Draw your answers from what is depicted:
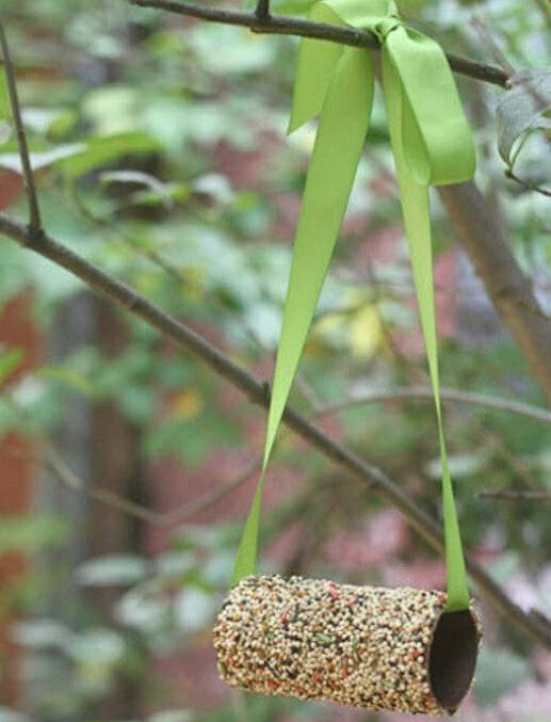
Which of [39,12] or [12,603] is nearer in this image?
[39,12]

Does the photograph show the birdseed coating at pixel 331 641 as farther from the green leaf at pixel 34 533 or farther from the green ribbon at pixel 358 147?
the green leaf at pixel 34 533

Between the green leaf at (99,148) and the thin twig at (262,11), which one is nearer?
the thin twig at (262,11)

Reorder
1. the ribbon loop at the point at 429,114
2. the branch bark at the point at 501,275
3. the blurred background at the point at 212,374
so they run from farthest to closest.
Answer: the blurred background at the point at 212,374
the branch bark at the point at 501,275
the ribbon loop at the point at 429,114

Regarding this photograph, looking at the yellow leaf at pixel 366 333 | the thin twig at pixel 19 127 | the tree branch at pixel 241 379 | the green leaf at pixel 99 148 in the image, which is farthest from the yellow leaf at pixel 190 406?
the thin twig at pixel 19 127

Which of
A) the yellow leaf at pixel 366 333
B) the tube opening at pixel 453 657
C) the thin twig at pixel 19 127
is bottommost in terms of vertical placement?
the tube opening at pixel 453 657

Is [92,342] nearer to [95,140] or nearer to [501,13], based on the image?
[501,13]

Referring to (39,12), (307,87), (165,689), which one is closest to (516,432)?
(307,87)
